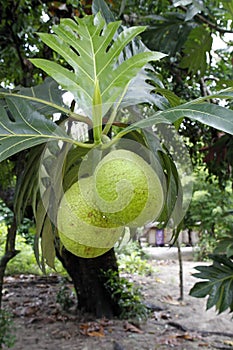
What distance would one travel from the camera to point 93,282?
365 cm

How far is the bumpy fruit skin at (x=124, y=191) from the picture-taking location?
1.83 ft

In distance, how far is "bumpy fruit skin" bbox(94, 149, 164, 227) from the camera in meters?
0.56

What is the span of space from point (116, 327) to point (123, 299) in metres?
0.37

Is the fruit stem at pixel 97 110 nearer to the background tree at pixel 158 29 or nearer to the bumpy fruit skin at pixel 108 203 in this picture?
the bumpy fruit skin at pixel 108 203

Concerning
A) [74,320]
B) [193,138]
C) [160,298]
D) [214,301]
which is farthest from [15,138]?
[160,298]

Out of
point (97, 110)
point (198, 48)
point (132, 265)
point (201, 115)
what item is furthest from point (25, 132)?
point (132, 265)

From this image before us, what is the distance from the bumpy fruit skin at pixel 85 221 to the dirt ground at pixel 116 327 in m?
2.69

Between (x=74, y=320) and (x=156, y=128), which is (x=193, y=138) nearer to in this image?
(x=74, y=320)

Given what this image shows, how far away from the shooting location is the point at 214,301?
6.61 ft

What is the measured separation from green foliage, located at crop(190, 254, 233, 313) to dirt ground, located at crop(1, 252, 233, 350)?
1166 mm

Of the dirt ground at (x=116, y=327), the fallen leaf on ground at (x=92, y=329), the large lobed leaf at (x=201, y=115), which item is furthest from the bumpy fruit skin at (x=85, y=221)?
the fallen leaf on ground at (x=92, y=329)

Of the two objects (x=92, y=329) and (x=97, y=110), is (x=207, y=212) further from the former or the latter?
(x=97, y=110)

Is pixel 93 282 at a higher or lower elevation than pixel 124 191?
lower

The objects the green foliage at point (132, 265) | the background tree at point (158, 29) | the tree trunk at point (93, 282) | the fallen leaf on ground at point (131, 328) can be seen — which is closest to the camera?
the background tree at point (158, 29)
